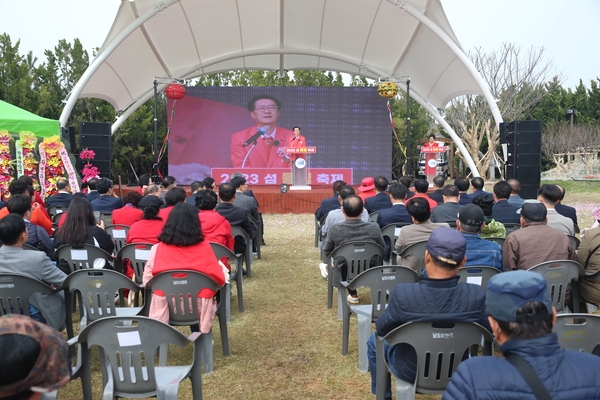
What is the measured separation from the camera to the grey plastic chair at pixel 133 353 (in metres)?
2.31

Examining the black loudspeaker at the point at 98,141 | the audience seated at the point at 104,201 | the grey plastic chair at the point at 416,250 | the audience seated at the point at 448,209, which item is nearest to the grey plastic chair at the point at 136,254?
the grey plastic chair at the point at 416,250

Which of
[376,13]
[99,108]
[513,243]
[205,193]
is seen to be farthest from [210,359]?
[99,108]

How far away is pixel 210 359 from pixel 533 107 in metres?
26.9

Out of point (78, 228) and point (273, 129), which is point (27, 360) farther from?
point (273, 129)

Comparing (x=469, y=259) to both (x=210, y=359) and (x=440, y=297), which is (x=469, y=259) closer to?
(x=440, y=297)

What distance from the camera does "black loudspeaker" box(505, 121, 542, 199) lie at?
1120 centimetres

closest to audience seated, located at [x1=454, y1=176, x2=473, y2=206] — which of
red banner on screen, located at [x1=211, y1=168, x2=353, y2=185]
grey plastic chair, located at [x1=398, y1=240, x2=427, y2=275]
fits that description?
grey plastic chair, located at [x1=398, y1=240, x2=427, y2=275]

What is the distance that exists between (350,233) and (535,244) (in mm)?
1367

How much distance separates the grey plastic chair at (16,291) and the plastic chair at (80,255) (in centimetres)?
86

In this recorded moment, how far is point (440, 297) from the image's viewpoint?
229cm

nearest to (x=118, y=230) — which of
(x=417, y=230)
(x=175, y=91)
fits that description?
Result: (x=417, y=230)

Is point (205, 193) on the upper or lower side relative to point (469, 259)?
upper

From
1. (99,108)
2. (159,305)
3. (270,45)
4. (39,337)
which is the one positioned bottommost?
(159,305)

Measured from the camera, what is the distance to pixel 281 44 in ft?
55.6
